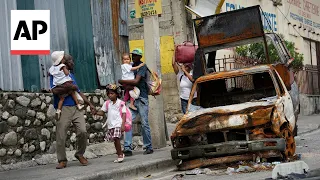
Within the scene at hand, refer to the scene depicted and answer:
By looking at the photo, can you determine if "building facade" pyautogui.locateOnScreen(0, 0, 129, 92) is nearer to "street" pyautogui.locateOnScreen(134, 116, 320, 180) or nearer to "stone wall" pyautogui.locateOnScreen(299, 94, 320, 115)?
"street" pyautogui.locateOnScreen(134, 116, 320, 180)

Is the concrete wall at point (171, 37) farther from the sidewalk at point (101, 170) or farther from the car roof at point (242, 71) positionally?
the car roof at point (242, 71)

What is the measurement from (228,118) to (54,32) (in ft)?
13.7

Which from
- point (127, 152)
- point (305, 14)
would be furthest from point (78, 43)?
point (305, 14)

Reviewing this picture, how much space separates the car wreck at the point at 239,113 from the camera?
9.26m

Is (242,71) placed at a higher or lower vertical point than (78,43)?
lower

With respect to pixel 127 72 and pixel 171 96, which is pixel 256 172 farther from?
pixel 171 96

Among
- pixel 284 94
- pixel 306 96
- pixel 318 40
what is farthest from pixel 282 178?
pixel 318 40

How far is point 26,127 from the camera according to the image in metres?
10.9

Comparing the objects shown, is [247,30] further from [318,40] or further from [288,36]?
[318,40]

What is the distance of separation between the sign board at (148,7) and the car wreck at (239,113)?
133 centimetres

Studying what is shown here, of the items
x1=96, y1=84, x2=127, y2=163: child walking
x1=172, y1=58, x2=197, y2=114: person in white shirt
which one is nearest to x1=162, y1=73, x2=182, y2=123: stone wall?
x1=172, y1=58, x2=197, y2=114: person in white shirt

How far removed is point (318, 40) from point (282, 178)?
30.3 metres

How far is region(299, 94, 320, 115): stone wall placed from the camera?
28.8 metres

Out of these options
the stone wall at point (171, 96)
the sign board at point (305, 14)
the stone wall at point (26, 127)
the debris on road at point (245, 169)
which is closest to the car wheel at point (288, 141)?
the debris on road at point (245, 169)
